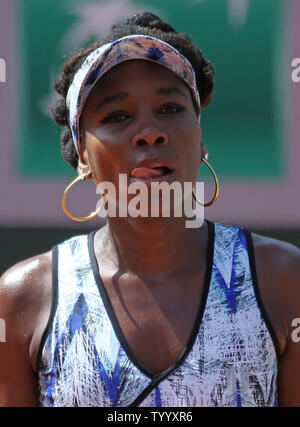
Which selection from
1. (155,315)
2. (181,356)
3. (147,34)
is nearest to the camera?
(181,356)

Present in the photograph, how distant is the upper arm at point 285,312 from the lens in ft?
7.48

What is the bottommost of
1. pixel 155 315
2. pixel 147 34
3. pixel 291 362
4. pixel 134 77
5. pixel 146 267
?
pixel 291 362

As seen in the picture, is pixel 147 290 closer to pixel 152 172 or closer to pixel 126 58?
pixel 152 172

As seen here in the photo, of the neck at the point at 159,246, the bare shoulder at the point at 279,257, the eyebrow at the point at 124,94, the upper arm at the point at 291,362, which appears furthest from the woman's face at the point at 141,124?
the upper arm at the point at 291,362

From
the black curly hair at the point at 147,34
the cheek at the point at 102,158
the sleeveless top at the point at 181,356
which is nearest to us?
the sleeveless top at the point at 181,356

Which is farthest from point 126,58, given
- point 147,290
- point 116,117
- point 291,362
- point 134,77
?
point 291,362

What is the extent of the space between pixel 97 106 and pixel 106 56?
0.14 m

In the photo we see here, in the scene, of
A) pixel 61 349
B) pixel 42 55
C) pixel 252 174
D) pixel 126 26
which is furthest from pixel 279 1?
pixel 61 349

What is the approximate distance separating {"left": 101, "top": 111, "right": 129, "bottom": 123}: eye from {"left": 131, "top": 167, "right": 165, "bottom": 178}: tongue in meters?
0.17

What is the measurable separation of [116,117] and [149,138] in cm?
15

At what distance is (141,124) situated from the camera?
7.48 feet

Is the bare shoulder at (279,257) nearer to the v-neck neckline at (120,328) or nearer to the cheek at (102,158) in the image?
the v-neck neckline at (120,328)

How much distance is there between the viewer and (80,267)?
2434 millimetres

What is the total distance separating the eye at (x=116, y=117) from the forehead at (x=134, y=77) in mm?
66
